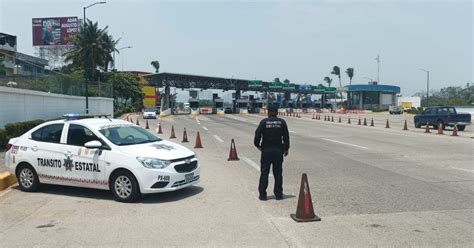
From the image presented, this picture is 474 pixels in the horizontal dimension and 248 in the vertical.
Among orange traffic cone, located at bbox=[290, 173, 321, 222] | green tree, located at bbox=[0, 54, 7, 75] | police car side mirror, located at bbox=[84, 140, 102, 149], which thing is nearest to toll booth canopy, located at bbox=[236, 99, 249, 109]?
green tree, located at bbox=[0, 54, 7, 75]

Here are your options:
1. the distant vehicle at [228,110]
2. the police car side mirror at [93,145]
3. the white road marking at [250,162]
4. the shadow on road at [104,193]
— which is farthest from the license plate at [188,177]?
the distant vehicle at [228,110]

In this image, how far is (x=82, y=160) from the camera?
9516 mm

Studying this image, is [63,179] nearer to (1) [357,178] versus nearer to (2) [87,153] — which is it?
(2) [87,153]

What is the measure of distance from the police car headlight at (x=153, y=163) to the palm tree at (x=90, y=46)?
63052 mm

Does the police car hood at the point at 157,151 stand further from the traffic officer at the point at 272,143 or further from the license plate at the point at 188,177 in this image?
the traffic officer at the point at 272,143

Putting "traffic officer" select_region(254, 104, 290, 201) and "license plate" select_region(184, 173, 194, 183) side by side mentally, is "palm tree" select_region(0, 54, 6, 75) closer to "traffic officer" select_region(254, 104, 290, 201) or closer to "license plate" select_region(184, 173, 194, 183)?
"license plate" select_region(184, 173, 194, 183)

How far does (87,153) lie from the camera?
948 centimetres

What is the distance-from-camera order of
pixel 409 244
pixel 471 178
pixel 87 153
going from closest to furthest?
pixel 409 244
pixel 87 153
pixel 471 178

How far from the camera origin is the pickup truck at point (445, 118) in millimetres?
32531

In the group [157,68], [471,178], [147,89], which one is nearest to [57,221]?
[471,178]

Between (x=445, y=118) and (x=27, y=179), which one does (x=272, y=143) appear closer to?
(x=27, y=179)

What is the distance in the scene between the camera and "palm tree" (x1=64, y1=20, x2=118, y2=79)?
7003 cm

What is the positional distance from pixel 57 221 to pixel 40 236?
2.74 ft

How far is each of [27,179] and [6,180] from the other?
3.44 ft
